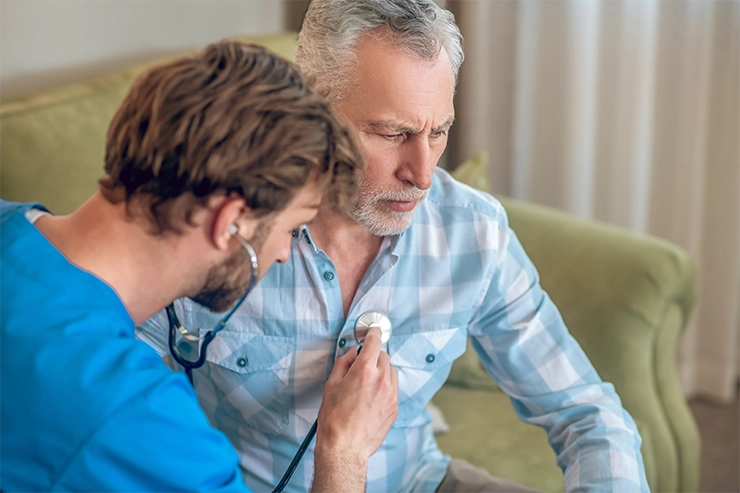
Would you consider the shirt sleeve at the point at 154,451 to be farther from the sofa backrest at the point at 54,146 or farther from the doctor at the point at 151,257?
the sofa backrest at the point at 54,146

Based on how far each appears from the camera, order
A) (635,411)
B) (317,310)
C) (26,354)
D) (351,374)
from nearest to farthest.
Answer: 1. (26,354)
2. (351,374)
3. (317,310)
4. (635,411)

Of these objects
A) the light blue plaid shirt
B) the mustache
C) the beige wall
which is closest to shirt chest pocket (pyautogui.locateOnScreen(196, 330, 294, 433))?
the light blue plaid shirt

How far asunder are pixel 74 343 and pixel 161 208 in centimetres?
17

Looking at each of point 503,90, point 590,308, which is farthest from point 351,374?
point 503,90

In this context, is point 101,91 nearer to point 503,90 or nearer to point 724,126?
point 503,90

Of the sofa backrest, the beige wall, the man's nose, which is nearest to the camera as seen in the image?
the man's nose

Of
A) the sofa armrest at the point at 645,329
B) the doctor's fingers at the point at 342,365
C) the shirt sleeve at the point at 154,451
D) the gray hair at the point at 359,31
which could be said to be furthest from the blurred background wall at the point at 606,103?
the shirt sleeve at the point at 154,451

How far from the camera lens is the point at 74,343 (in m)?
0.85

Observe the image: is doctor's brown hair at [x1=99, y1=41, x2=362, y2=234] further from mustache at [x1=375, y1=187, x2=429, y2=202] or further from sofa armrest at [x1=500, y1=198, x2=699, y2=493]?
sofa armrest at [x1=500, y1=198, x2=699, y2=493]

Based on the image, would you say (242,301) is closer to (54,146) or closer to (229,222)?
(229,222)

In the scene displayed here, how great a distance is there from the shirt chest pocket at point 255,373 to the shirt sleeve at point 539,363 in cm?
33

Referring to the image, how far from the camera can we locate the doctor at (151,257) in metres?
0.83

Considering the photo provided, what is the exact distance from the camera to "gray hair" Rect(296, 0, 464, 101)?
3.92 ft

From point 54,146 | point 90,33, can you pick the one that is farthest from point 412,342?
point 90,33
